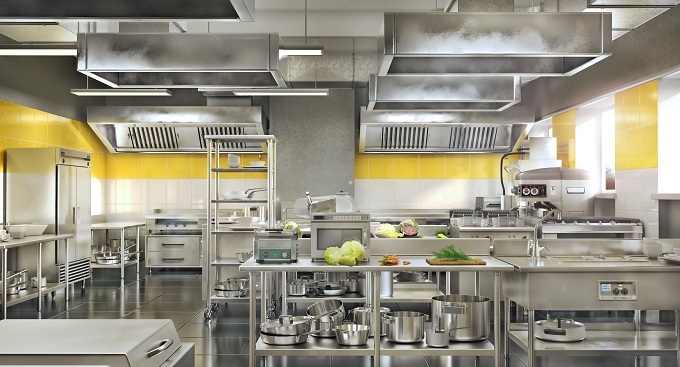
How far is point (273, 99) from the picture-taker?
11070 mm

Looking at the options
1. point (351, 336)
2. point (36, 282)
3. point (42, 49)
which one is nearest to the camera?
point (351, 336)

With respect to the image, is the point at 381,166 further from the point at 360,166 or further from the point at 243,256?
the point at 243,256

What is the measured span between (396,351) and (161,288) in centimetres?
558

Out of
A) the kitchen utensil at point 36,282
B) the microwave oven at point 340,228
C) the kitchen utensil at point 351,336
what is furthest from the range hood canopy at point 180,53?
the kitchen utensil at point 36,282

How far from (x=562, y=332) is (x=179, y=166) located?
8.53 meters

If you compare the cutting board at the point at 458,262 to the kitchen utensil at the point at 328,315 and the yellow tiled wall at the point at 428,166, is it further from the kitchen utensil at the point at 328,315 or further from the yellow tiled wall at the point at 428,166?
the yellow tiled wall at the point at 428,166

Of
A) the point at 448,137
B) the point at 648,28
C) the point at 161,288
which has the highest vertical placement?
the point at 648,28

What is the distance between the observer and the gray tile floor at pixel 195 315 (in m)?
5.37

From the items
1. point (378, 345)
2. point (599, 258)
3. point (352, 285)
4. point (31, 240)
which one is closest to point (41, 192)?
point (31, 240)

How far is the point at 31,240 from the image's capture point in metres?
7.55

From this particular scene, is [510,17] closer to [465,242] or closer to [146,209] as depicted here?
[465,242]

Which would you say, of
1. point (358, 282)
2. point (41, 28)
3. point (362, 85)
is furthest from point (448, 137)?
point (41, 28)

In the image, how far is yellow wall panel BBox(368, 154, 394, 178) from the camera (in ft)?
38.6

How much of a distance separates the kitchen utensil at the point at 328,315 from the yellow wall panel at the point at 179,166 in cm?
690
